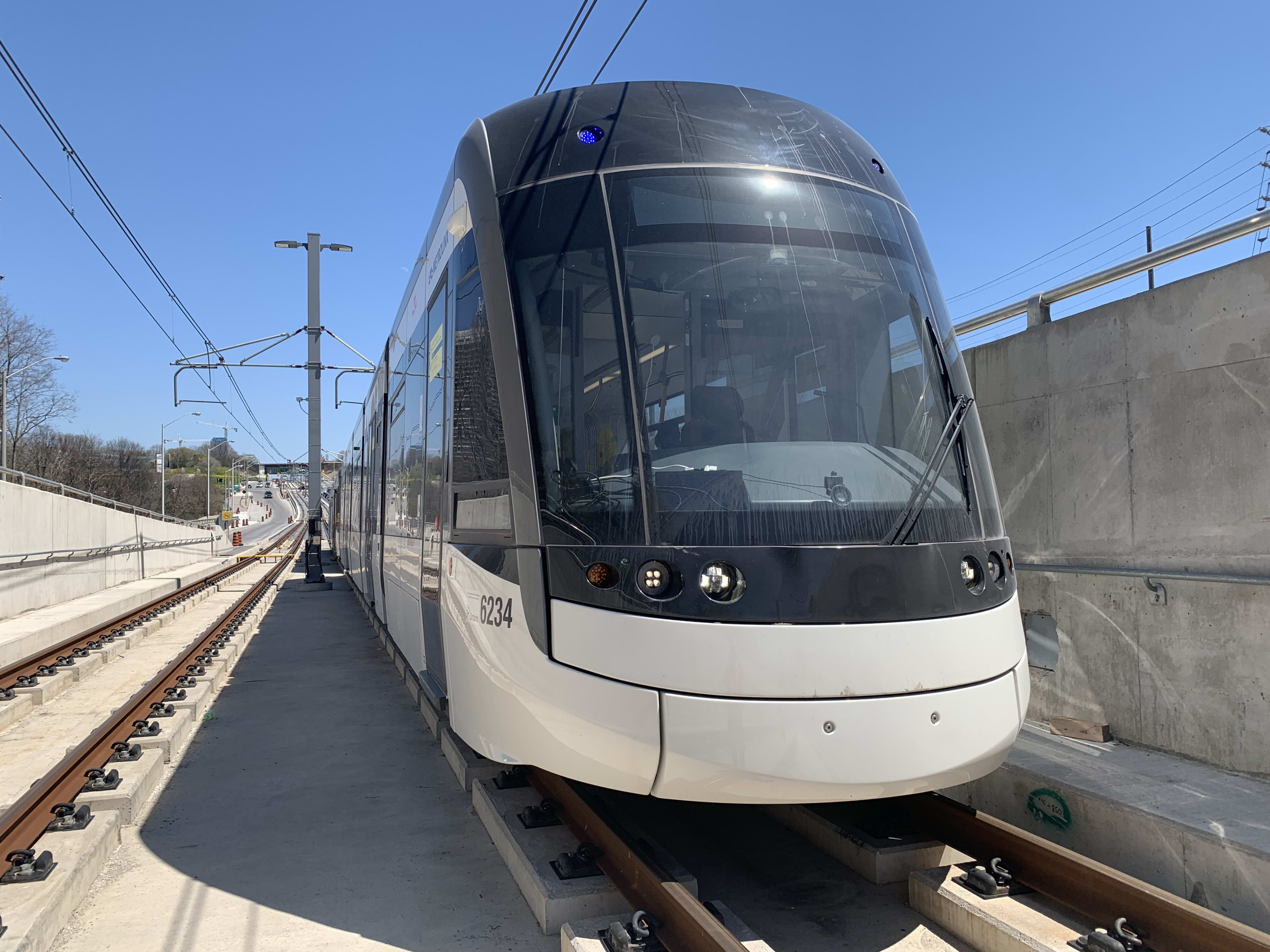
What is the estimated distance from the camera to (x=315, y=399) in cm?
2309

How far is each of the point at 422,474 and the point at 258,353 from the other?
19956mm

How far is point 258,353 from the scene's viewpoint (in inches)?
949

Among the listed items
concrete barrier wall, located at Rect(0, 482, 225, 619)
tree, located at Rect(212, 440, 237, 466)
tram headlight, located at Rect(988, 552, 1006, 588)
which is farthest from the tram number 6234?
tree, located at Rect(212, 440, 237, 466)

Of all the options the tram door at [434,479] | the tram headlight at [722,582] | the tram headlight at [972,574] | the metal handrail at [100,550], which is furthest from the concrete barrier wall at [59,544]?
the tram headlight at [972,574]

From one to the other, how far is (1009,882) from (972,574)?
3.98 ft

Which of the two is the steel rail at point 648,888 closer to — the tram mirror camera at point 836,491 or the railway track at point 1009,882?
the railway track at point 1009,882

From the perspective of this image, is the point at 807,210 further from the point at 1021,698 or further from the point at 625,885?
the point at 625,885

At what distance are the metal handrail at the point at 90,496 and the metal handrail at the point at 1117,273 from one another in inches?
546

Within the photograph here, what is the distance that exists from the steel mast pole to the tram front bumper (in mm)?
20617

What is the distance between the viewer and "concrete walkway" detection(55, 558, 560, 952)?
3900 mm

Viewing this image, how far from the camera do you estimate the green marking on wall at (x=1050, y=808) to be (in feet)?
14.6

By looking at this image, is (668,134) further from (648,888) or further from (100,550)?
(100,550)

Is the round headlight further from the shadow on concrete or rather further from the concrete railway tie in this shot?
the concrete railway tie

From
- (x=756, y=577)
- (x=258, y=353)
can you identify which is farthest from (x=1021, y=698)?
(x=258, y=353)
